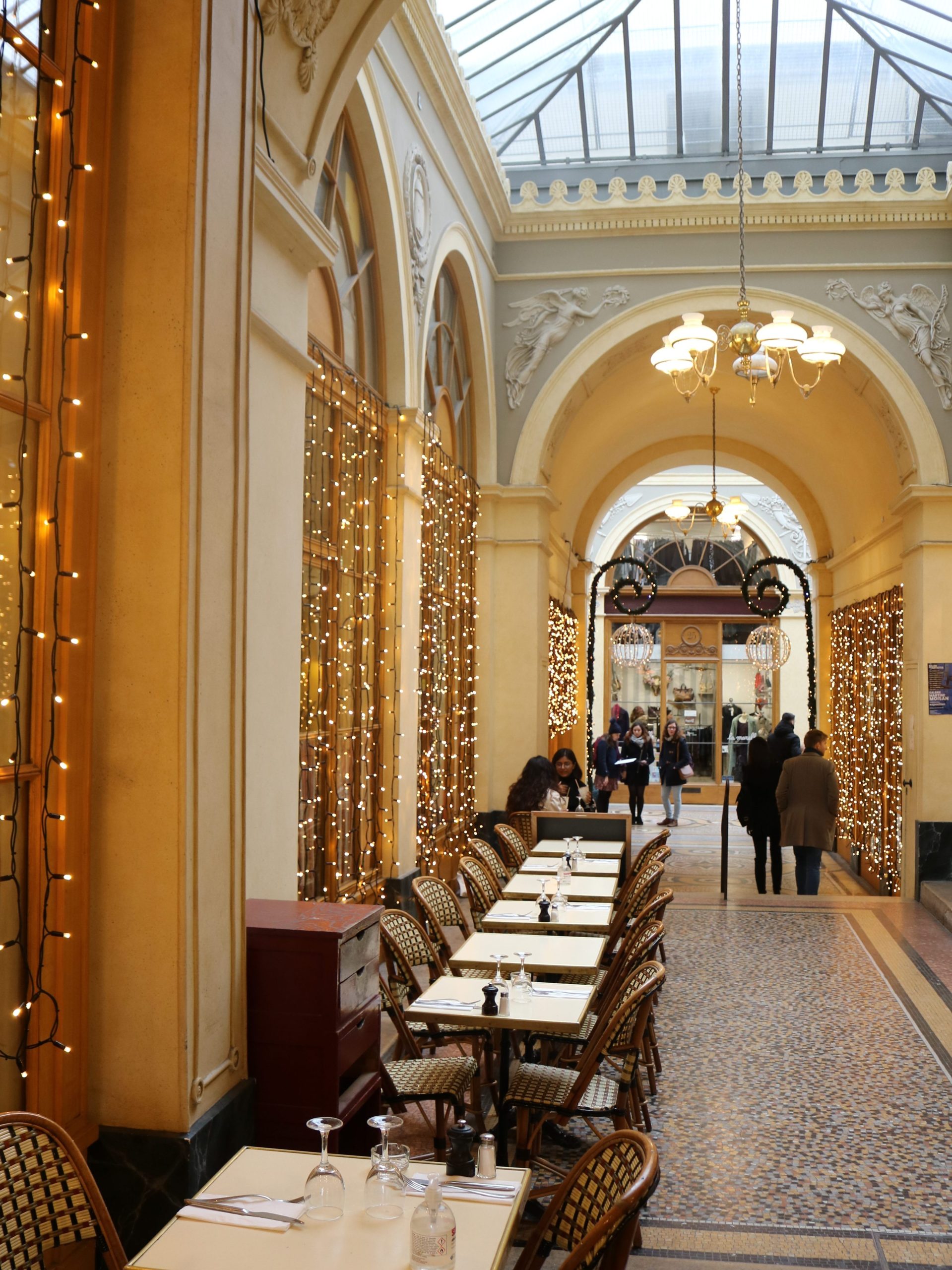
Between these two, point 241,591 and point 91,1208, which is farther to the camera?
point 241,591

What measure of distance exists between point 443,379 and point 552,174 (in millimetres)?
3545

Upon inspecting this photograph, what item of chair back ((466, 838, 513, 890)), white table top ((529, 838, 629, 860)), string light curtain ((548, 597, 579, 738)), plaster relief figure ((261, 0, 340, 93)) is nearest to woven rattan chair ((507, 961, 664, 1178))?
chair back ((466, 838, 513, 890))

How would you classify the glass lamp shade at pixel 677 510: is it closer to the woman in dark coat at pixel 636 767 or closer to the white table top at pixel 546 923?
the woman in dark coat at pixel 636 767

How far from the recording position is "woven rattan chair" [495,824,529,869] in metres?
8.37

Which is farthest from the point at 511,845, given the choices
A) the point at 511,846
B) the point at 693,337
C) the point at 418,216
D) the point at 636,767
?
the point at 636,767

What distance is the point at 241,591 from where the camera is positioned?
12.3 ft

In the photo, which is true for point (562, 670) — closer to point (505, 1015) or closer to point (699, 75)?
point (699, 75)

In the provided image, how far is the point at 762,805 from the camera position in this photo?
10.8 meters

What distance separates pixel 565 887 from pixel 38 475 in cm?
441

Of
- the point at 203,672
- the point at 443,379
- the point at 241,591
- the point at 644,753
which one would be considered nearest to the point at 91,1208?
the point at 203,672

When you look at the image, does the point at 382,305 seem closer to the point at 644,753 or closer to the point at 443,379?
the point at 443,379

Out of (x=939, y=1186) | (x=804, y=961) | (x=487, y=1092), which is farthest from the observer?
(x=804, y=961)

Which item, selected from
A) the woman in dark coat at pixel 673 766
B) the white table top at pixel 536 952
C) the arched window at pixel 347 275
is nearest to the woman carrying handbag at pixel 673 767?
the woman in dark coat at pixel 673 766

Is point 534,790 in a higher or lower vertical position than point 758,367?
lower
